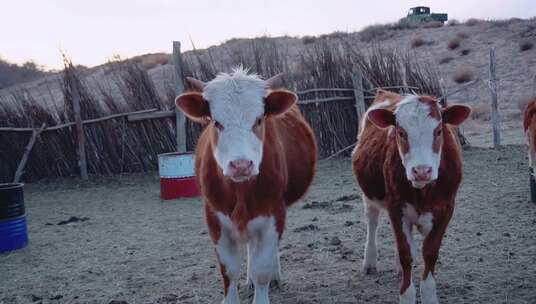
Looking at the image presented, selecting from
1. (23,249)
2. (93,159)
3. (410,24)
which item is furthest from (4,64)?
(23,249)

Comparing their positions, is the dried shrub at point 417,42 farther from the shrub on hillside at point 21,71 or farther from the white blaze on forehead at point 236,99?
the white blaze on forehead at point 236,99

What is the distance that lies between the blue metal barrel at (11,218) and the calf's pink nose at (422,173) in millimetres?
4218

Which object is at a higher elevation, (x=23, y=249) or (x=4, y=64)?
(x=4, y=64)

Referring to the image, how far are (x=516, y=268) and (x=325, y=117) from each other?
22.4 ft

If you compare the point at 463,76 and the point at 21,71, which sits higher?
the point at 21,71

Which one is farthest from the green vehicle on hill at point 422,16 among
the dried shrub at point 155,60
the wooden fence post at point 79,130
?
the wooden fence post at point 79,130

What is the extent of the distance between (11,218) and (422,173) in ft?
14.2

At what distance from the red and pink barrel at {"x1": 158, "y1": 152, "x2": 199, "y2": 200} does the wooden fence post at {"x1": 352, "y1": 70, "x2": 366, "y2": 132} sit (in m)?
4.06

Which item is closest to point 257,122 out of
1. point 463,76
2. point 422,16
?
point 463,76

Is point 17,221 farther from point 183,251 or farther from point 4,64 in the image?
point 4,64

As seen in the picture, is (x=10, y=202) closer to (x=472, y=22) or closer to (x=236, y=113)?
(x=236, y=113)

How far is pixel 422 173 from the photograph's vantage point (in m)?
3.32

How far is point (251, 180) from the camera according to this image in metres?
3.38

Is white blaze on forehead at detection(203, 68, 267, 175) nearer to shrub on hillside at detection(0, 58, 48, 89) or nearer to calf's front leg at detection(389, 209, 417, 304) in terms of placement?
calf's front leg at detection(389, 209, 417, 304)
